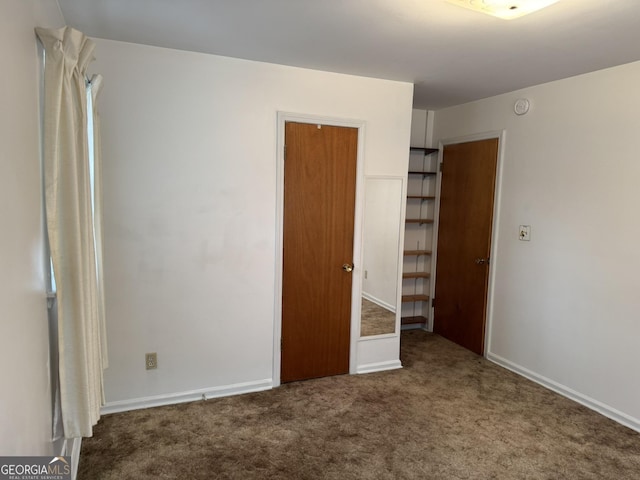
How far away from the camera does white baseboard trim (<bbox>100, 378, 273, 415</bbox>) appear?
2.83 metres

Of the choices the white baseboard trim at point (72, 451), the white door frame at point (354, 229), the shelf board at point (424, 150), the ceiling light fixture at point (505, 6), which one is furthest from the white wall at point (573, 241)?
the white baseboard trim at point (72, 451)

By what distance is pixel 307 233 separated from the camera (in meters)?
3.25

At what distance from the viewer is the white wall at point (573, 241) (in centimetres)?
281

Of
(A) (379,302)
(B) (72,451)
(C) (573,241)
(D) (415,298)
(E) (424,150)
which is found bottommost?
(B) (72,451)

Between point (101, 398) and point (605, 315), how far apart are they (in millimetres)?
3257

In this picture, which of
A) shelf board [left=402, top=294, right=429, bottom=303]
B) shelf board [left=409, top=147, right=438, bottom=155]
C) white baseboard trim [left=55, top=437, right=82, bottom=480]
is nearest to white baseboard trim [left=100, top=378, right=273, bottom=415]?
white baseboard trim [left=55, top=437, right=82, bottom=480]

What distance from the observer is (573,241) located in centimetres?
315

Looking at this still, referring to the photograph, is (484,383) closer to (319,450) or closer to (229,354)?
(319,450)

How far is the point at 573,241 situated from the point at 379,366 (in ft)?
5.97

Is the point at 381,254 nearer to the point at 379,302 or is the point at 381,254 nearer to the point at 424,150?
the point at 379,302

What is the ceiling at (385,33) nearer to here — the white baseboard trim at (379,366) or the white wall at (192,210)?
the white wall at (192,210)

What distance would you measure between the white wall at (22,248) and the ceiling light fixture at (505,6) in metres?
1.60

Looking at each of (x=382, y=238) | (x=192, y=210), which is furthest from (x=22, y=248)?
(x=382, y=238)

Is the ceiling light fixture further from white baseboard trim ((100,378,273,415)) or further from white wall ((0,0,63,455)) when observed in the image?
white baseboard trim ((100,378,273,415))
